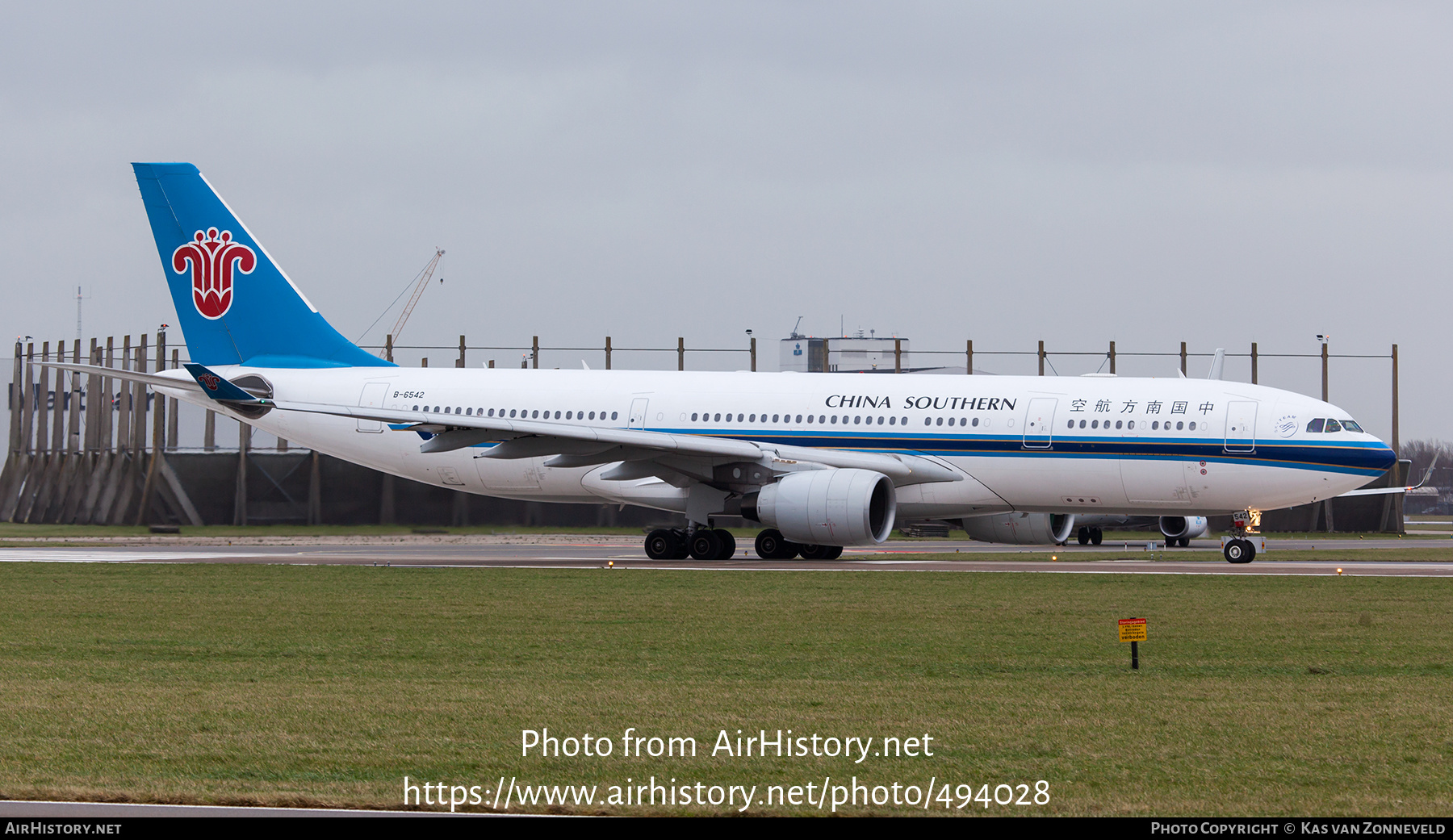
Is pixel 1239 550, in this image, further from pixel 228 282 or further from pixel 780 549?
pixel 228 282

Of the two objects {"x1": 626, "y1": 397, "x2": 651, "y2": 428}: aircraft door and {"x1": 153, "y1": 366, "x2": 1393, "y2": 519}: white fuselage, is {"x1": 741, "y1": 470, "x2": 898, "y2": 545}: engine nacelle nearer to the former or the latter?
{"x1": 153, "y1": 366, "x2": 1393, "y2": 519}: white fuselage

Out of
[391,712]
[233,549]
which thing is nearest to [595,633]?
[391,712]

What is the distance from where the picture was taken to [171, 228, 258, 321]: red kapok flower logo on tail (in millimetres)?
33031

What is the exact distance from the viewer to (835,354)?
68000mm

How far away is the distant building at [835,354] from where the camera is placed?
66625 millimetres

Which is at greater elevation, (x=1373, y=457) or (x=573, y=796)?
(x=1373, y=457)

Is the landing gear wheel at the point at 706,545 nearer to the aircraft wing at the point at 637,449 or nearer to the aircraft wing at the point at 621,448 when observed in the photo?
the aircraft wing at the point at 637,449

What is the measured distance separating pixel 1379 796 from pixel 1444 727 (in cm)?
251

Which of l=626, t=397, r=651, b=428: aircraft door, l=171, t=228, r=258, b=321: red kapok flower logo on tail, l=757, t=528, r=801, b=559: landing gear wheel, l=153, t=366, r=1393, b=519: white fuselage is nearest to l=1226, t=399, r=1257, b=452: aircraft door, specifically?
l=153, t=366, r=1393, b=519: white fuselage

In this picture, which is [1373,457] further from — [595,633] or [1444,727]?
[1444,727]

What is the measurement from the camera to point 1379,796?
26.2 feet

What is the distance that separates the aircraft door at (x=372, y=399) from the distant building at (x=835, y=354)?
34440mm
